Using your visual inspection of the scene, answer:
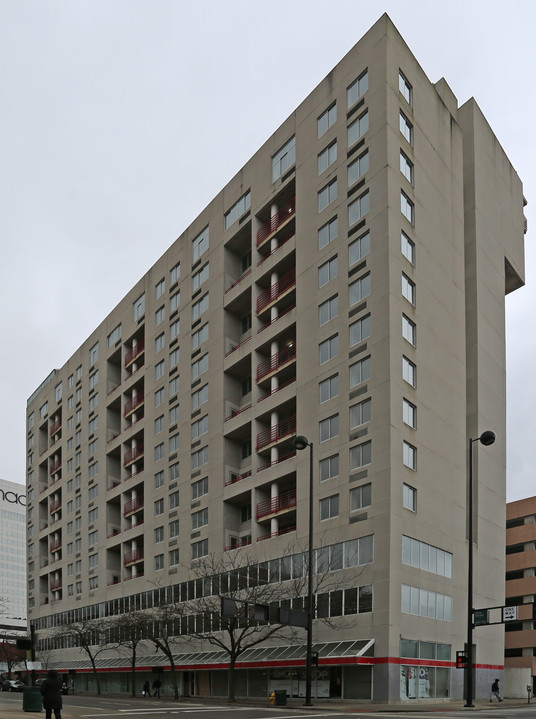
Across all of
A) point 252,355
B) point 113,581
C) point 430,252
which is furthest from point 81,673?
point 430,252

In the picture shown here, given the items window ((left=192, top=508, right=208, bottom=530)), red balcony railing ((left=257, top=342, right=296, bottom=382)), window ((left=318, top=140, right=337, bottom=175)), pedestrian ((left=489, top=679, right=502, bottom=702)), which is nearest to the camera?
pedestrian ((left=489, top=679, right=502, bottom=702))

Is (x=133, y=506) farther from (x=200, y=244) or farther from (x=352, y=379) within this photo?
(x=352, y=379)

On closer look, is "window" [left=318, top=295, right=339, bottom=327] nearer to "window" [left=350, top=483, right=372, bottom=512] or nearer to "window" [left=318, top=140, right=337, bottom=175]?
"window" [left=318, top=140, right=337, bottom=175]

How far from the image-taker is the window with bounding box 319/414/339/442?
51.6 meters

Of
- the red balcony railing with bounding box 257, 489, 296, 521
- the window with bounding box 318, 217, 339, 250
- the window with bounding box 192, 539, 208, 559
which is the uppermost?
the window with bounding box 318, 217, 339, 250

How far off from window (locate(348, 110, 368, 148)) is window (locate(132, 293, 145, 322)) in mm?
36594

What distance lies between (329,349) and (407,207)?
1055 centimetres

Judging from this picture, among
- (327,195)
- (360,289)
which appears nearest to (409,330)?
(360,289)

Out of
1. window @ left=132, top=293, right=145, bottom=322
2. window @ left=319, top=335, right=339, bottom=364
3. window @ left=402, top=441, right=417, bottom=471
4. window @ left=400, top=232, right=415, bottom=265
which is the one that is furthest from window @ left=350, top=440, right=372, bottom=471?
window @ left=132, top=293, right=145, bottom=322

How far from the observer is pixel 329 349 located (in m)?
53.6

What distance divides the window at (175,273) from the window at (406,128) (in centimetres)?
2966

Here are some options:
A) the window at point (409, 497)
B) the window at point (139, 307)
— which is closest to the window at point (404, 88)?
the window at point (409, 497)

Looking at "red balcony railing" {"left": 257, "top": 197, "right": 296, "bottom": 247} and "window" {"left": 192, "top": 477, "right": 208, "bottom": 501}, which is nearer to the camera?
"red balcony railing" {"left": 257, "top": 197, "right": 296, "bottom": 247}

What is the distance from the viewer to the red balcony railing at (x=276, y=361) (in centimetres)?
5867
